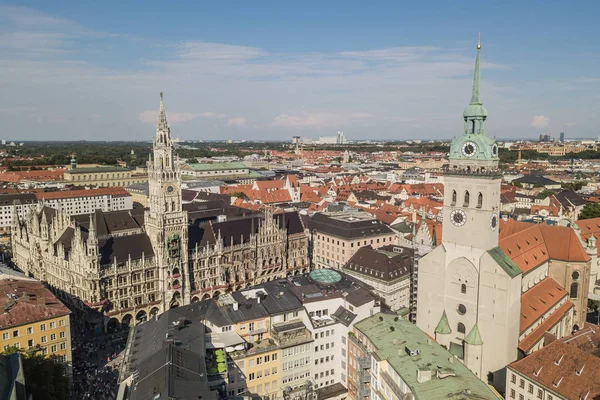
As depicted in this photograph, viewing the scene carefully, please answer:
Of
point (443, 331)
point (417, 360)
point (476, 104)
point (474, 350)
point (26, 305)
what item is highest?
point (476, 104)

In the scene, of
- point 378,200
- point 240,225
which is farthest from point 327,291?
point 378,200

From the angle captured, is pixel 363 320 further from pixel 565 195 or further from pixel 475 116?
pixel 565 195

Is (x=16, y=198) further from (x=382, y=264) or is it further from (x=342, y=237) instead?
(x=382, y=264)

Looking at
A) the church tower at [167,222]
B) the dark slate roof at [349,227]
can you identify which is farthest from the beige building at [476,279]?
the dark slate roof at [349,227]

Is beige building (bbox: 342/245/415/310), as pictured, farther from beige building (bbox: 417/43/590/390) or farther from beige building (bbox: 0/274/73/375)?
beige building (bbox: 0/274/73/375)

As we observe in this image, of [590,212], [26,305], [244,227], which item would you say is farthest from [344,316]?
[590,212]

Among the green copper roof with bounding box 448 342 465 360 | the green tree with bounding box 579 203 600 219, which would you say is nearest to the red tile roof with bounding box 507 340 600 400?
the green copper roof with bounding box 448 342 465 360

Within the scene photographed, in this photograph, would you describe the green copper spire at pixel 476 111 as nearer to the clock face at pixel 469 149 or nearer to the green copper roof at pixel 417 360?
the clock face at pixel 469 149
